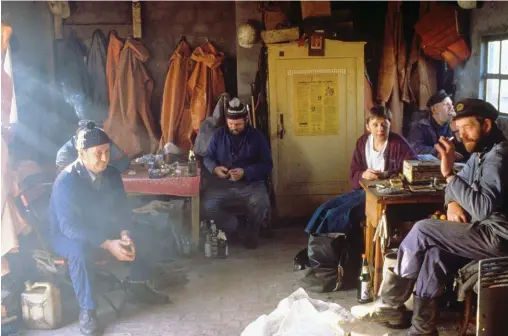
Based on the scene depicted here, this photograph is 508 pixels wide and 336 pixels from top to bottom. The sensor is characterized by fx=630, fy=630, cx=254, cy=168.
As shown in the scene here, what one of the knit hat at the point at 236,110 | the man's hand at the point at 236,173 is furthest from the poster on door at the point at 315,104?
the man's hand at the point at 236,173

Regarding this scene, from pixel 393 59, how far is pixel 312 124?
4.36 feet

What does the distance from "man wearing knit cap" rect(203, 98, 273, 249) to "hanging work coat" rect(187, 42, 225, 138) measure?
912mm

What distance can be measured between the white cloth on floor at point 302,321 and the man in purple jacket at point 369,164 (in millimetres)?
921

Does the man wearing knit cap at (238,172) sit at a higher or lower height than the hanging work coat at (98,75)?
lower

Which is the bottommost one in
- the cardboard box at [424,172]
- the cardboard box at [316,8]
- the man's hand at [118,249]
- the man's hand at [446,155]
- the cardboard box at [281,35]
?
the man's hand at [118,249]

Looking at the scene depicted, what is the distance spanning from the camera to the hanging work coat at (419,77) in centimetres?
793

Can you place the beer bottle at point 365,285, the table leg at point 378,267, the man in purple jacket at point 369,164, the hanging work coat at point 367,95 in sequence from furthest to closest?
the hanging work coat at point 367,95 < the man in purple jacket at point 369,164 < the beer bottle at point 365,285 < the table leg at point 378,267

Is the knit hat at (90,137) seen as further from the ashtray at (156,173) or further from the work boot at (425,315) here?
the work boot at (425,315)

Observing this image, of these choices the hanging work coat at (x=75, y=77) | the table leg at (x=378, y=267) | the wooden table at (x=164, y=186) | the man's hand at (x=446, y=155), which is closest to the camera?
the man's hand at (x=446, y=155)

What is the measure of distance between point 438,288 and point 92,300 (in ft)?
8.62

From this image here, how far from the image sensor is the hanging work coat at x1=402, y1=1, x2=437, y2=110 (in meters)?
7.93

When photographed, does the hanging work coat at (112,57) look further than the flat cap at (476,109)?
Yes

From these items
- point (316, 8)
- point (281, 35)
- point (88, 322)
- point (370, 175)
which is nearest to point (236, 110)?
point (281, 35)

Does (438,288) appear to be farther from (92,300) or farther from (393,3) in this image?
(393,3)
